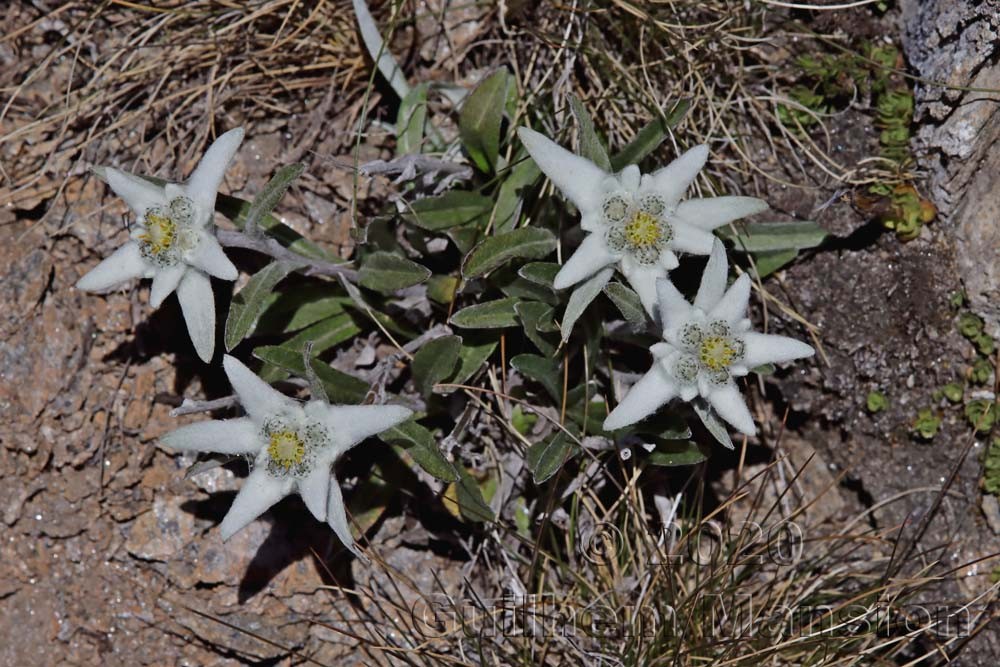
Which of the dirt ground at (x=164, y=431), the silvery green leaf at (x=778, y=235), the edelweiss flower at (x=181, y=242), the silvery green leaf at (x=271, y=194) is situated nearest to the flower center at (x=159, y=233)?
the edelweiss flower at (x=181, y=242)

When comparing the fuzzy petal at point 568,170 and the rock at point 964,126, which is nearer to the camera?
the fuzzy petal at point 568,170

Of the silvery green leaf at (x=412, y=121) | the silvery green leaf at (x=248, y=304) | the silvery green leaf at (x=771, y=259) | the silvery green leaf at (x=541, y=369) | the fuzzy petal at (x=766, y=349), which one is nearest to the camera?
the fuzzy petal at (x=766, y=349)

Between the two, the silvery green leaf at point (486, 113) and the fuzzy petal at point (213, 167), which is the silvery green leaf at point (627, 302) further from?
the fuzzy petal at point (213, 167)

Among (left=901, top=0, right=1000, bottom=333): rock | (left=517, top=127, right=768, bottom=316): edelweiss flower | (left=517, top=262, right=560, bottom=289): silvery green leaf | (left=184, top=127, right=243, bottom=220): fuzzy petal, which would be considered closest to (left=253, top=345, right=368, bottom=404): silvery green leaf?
(left=184, top=127, right=243, bottom=220): fuzzy petal

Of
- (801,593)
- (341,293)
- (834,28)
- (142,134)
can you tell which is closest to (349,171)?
(341,293)

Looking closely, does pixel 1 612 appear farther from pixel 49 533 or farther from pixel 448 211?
pixel 448 211

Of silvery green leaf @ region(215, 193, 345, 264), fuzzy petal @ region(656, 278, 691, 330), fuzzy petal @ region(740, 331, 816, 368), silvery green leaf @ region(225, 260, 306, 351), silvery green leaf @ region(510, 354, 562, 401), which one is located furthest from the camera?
silvery green leaf @ region(510, 354, 562, 401)

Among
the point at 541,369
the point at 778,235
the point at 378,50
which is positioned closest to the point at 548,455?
the point at 541,369

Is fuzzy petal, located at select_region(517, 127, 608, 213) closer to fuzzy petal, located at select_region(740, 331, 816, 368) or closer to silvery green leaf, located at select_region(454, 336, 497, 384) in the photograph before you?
fuzzy petal, located at select_region(740, 331, 816, 368)
